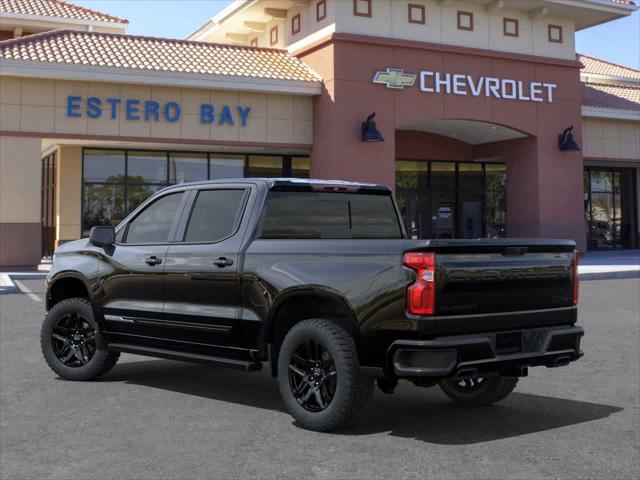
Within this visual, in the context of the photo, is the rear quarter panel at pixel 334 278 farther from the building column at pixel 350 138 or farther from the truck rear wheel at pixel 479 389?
the building column at pixel 350 138

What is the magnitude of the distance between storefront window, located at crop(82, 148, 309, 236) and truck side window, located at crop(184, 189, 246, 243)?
2134cm

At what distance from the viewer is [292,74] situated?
2708cm

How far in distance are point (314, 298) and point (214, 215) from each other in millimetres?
1439

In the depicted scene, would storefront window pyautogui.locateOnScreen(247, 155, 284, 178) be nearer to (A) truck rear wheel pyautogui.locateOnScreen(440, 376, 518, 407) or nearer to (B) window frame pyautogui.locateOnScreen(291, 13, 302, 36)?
(B) window frame pyautogui.locateOnScreen(291, 13, 302, 36)

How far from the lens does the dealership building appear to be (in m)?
24.5

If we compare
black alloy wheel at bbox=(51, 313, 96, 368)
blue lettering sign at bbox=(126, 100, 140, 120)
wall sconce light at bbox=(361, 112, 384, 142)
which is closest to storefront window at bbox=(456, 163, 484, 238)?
wall sconce light at bbox=(361, 112, 384, 142)

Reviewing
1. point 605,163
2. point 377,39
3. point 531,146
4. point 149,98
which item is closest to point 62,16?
point 149,98

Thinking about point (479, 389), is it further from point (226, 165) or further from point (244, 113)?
point (226, 165)

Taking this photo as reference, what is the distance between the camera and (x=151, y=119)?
83.6 ft

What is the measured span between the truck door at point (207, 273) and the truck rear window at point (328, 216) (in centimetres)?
28

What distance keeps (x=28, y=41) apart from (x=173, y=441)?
906 inches

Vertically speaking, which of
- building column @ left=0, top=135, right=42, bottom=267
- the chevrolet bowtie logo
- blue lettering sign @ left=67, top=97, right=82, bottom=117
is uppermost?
the chevrolet bowtie logo

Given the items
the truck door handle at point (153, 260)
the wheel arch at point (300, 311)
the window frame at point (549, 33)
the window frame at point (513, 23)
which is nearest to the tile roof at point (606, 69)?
the window frame at point (549, 33)

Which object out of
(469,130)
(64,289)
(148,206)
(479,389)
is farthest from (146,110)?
(479,389)
